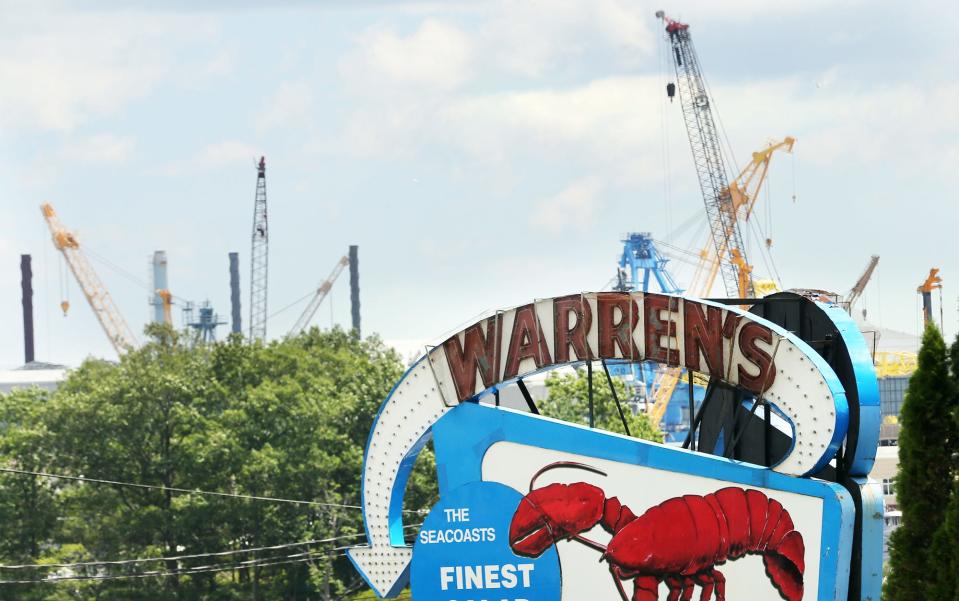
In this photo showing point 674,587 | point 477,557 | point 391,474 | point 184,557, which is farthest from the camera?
point 184,557

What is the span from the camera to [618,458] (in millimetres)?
32094

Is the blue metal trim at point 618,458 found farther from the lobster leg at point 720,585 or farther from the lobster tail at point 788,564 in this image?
the lobster leg at point 720,585

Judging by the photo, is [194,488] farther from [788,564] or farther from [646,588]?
[788,564]

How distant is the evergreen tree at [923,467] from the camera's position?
2711cm

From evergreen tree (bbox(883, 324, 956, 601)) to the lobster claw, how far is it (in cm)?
664

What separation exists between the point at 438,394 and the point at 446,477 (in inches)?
70.4

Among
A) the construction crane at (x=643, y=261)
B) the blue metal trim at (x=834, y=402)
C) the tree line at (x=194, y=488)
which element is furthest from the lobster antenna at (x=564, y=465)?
the construction crane at (x=643, y=261)

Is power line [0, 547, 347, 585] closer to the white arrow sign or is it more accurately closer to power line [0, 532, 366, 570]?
power line [0, 532, 366, 570]

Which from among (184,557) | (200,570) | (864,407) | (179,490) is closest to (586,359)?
(864,407)

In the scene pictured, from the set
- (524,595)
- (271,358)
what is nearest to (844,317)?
(524,595)

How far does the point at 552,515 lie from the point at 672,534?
2407mm

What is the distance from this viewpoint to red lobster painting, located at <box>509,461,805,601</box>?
30734mm

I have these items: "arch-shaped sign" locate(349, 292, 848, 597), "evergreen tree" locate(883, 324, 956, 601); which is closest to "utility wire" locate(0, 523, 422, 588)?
"arch-shaped sign" locate(349, 292, 848, 597)

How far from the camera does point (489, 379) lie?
33.8m
